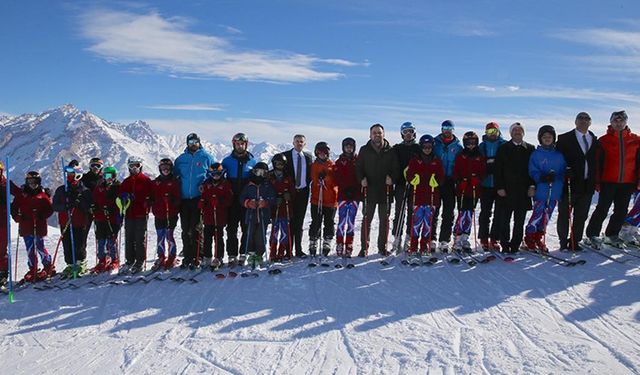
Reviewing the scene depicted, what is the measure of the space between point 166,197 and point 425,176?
4.65 metres

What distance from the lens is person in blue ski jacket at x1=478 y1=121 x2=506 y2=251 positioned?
8328mm

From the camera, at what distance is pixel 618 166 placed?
8.12 metres

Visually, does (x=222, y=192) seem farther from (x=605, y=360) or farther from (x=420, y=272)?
(x=605, y=360)

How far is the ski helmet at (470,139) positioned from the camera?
811 centimetres

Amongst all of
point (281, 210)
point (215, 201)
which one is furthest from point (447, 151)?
point (215, 201)

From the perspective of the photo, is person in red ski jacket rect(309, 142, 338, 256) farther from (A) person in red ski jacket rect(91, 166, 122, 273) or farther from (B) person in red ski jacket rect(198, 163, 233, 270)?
(A) person in red ski jacket rect(91, 166, 122, 273)

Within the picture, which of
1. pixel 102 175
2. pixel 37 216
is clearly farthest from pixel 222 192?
pixel 37 216

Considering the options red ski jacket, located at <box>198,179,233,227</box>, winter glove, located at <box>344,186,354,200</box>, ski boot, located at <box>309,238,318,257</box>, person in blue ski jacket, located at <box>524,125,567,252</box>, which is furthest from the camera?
ski boot, located at <box>309,238,318,257</box>

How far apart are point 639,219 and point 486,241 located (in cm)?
291

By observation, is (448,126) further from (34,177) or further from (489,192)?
(34,177)

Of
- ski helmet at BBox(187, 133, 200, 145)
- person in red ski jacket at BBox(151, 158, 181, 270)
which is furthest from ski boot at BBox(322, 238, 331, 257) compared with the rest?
ski helmet at BBox(187, 133, 200, 145)

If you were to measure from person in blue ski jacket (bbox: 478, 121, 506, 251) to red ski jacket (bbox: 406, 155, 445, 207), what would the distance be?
84cm

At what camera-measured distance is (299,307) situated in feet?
20.8

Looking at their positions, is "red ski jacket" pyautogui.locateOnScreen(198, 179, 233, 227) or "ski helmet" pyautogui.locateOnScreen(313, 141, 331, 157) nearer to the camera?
"red ski jacket" pyautogui.locateOnScreen(198, 179, 233, 227)
